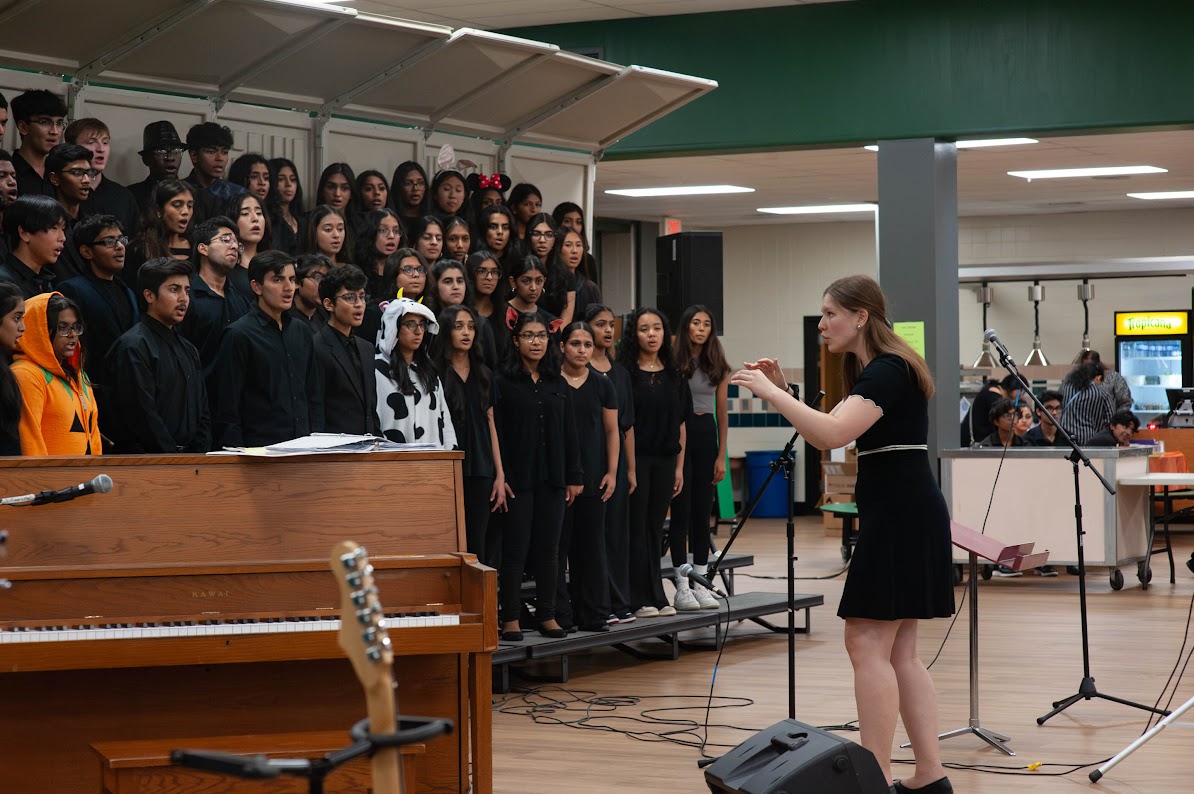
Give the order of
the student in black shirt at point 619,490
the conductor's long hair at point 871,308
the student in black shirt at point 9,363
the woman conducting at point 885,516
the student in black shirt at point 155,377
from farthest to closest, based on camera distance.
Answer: the student in black shirt at point 619,490, the student in black shirt at point 155,377, the student in black shirt at point 9,363, the conductor's long hair at point 871,308, the woman conducting at point 885,516

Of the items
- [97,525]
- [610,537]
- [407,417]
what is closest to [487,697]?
[97,525]

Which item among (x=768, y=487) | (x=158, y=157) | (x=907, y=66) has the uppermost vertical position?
(x=907, y=66)

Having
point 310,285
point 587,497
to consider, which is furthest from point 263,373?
point 587,497

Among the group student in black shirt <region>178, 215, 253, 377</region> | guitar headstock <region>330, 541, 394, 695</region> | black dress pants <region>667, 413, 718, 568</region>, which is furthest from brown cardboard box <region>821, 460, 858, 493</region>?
guitar headstock <region>330, 541, 394, 695</region>

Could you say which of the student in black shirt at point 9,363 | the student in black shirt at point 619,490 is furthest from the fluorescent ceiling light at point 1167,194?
the student in black shirt at point 9,363

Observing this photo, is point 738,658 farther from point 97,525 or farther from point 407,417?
point 97,525

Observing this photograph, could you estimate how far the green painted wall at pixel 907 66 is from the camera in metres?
8.84

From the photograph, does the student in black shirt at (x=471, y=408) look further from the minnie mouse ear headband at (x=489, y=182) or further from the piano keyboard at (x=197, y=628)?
the piano keyboard at (x=197, y=628)

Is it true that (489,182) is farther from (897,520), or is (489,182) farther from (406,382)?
(897,520)

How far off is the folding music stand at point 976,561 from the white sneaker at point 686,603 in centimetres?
208

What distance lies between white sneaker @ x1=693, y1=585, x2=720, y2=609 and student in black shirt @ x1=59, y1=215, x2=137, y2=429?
3.23m

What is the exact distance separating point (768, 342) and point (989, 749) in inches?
440

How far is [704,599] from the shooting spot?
7289 millimetres

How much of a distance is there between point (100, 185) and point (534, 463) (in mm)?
2116
